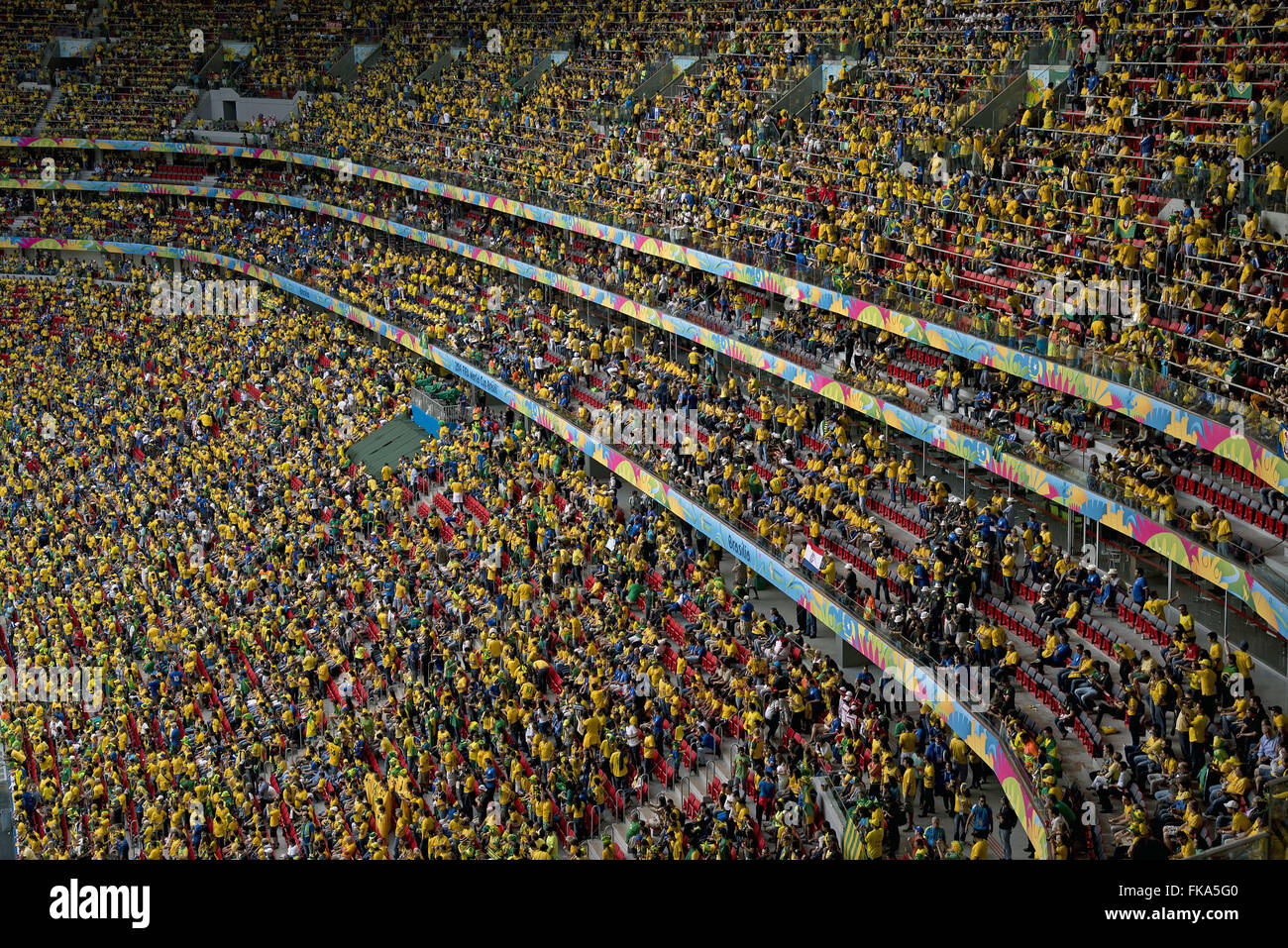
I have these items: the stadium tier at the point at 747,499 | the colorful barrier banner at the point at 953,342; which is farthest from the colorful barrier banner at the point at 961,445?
the colorful barrier banner at the point at 953,342

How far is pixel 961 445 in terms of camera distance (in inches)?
791

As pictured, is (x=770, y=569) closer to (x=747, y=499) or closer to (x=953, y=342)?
(x=747, y=499)

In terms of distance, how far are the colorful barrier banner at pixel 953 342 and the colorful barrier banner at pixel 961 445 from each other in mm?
1067

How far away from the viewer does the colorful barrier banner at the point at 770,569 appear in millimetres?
14711

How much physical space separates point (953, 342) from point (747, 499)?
409cm

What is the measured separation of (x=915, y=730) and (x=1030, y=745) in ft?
9.30

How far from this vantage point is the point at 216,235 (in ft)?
158

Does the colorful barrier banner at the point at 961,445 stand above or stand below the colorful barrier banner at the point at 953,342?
below

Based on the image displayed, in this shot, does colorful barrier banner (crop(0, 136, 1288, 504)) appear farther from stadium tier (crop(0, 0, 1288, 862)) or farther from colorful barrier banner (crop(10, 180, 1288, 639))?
colorful barrier banner (crop(10, 180, 1288, 639))

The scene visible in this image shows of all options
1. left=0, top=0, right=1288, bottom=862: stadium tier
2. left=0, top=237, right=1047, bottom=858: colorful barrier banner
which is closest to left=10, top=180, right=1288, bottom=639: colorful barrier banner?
left=0, top=0, right=1288, bottom=862: stadium tier

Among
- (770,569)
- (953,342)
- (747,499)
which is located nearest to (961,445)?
(953,342)

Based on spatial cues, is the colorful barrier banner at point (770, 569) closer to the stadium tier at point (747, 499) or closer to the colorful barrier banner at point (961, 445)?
the stadium tier at point (747, 499)

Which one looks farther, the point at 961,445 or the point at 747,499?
the point at 747,499
